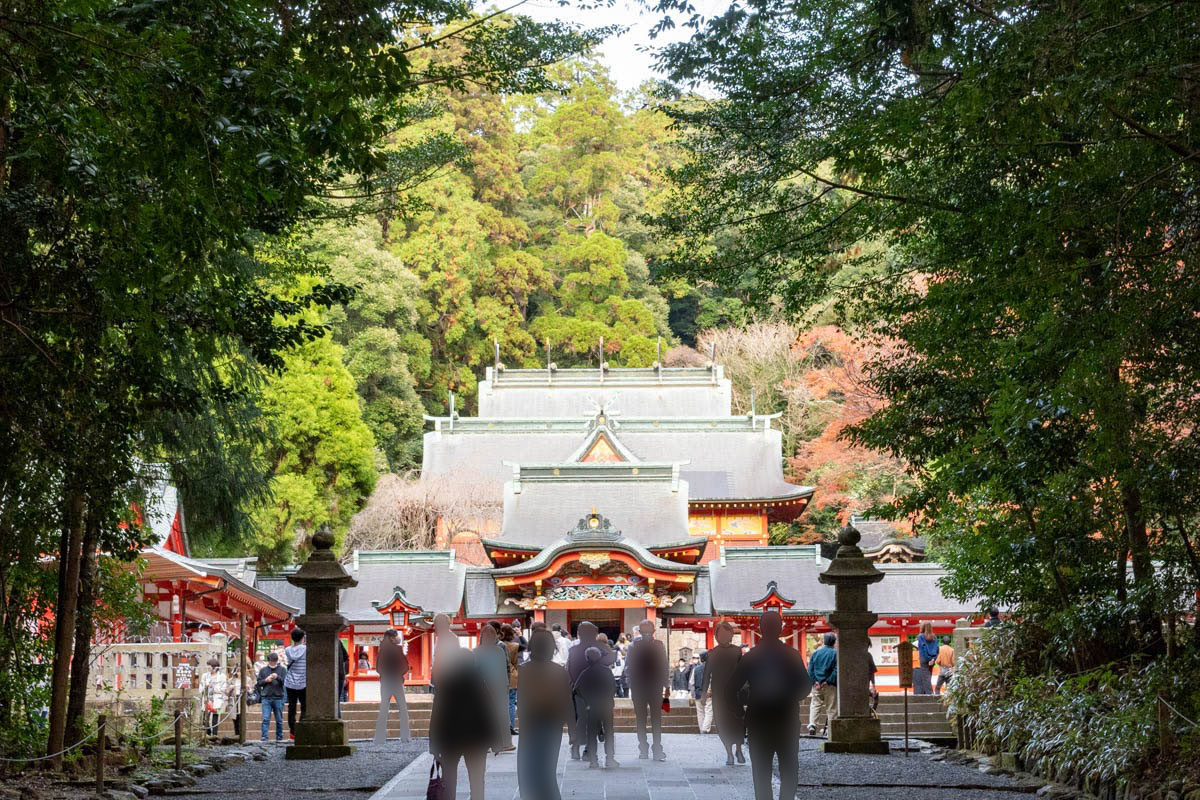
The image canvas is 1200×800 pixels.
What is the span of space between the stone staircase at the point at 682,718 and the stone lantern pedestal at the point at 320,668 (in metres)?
4.56

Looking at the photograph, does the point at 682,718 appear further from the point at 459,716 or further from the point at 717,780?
the point at 459,716

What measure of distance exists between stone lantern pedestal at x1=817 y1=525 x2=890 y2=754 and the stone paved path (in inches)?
12.4

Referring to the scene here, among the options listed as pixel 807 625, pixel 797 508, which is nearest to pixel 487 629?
pixel 807 625

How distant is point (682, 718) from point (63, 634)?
409 inches

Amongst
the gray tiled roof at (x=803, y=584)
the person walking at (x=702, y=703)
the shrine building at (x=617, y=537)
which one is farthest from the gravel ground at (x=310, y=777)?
the gray tiled roof at (x=803, y=584)

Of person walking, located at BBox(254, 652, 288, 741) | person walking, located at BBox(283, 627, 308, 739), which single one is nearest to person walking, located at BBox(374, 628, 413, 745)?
person walking, located at BBox(283, 627, 308, 739)

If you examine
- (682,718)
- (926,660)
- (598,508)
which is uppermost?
(598,508)

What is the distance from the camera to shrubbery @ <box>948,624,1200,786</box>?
8258 millimetres

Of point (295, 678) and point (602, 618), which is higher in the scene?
point (602, 618)

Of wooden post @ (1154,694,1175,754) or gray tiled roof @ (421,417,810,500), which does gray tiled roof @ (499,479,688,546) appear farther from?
wooden post @ (1154,694,1175,754)

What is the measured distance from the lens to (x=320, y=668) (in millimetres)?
12219

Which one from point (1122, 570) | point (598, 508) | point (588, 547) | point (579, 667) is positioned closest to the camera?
point (579, 667)

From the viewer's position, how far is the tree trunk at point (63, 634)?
391 inches

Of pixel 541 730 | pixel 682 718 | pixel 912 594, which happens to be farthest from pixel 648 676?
pixel 912 594
